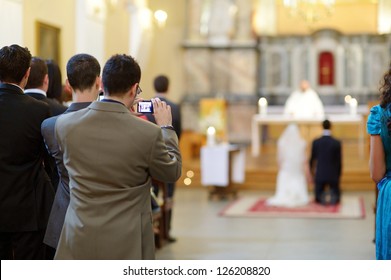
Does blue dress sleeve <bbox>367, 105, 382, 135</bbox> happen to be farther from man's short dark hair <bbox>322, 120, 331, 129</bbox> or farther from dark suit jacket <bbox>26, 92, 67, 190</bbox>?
man's short dark hair <bbox>322, 120, 331, 129</bbox>

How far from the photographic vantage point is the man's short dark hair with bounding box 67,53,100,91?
3877mm

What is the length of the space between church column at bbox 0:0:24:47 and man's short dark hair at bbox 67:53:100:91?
2560 millimetres

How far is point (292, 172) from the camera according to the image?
486 inches

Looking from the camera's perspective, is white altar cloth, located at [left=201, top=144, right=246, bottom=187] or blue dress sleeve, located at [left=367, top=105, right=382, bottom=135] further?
white altar cloth, located at [left=201, top=144, right=246, bottom=187]

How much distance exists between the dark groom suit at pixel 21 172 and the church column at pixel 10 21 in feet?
7.11

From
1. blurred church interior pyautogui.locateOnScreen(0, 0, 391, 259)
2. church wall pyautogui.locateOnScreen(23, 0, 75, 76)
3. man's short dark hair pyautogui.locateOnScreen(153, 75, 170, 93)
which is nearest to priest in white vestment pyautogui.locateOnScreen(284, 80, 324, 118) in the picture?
blurred church interior pyautogui.locateOnScreen(0, 0, 391, 259)

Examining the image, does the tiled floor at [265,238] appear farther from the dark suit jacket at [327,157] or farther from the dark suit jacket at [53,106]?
the dark suit jacket at [53,106]

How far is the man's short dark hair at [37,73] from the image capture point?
480 cm

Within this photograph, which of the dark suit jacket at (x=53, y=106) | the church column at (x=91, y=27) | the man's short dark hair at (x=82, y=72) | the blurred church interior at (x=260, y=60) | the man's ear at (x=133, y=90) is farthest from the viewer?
the blurred church interior at (x=260, y=60)

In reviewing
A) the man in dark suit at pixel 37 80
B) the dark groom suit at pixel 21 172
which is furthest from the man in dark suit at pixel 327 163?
the dark groom suit at pixel 21 172

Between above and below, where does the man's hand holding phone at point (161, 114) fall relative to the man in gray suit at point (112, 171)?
above

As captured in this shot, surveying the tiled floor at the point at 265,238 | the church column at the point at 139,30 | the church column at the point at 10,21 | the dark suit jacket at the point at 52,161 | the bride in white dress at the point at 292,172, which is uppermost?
the church column at the point at 139,30

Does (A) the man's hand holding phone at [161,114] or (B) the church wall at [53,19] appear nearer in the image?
(A) the man's hand holding phone at [161,114]
